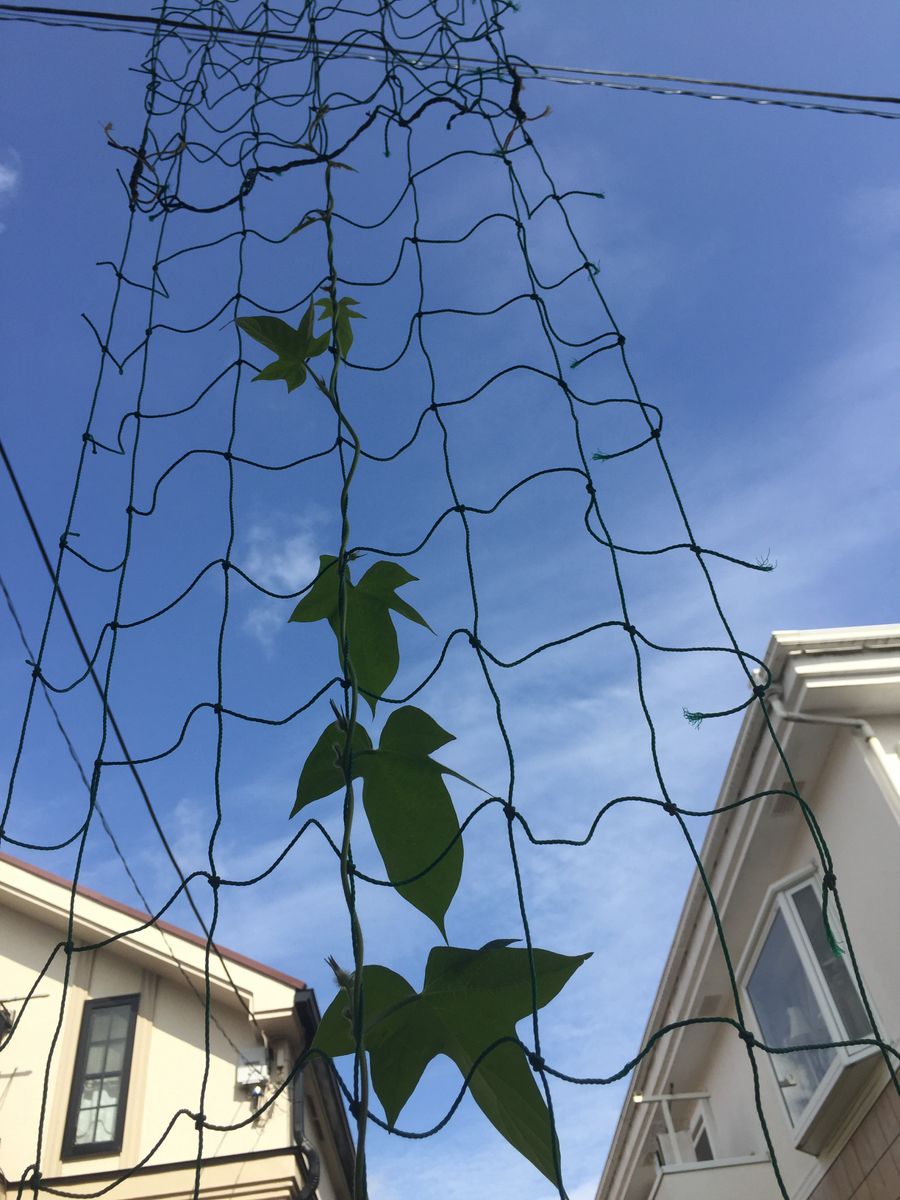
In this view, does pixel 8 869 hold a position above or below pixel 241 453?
above

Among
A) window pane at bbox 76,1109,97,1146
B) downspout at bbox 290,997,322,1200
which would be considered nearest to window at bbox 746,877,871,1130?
downspout at bbox 290,997,322,1200

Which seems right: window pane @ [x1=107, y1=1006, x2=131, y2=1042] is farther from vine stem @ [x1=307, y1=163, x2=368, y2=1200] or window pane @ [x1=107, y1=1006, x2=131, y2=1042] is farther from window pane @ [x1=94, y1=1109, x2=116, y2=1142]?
vine stem @ [x1=307, y1=163, x2=368, y2=1200]

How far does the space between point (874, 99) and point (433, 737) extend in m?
2.41

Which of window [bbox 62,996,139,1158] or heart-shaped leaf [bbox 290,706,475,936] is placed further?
window [bbox 62,996,139,1158]

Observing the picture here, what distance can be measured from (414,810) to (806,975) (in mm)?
5103

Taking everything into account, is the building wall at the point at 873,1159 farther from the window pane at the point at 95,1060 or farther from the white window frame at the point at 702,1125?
the window pane at the point at 95,1060

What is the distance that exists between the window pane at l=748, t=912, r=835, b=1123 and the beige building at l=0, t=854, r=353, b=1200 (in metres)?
2.59

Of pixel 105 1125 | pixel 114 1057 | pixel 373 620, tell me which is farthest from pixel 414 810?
pixel 114 1057

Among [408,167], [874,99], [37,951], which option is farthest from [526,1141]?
[37,951]

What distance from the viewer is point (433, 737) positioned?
2.50 ft

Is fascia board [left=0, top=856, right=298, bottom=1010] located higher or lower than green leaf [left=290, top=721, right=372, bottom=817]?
higher

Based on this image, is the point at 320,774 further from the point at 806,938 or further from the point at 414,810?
the point at 806,938

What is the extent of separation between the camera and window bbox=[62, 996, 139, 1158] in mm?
5254

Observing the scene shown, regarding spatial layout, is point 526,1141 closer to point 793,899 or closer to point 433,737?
point 433,737
